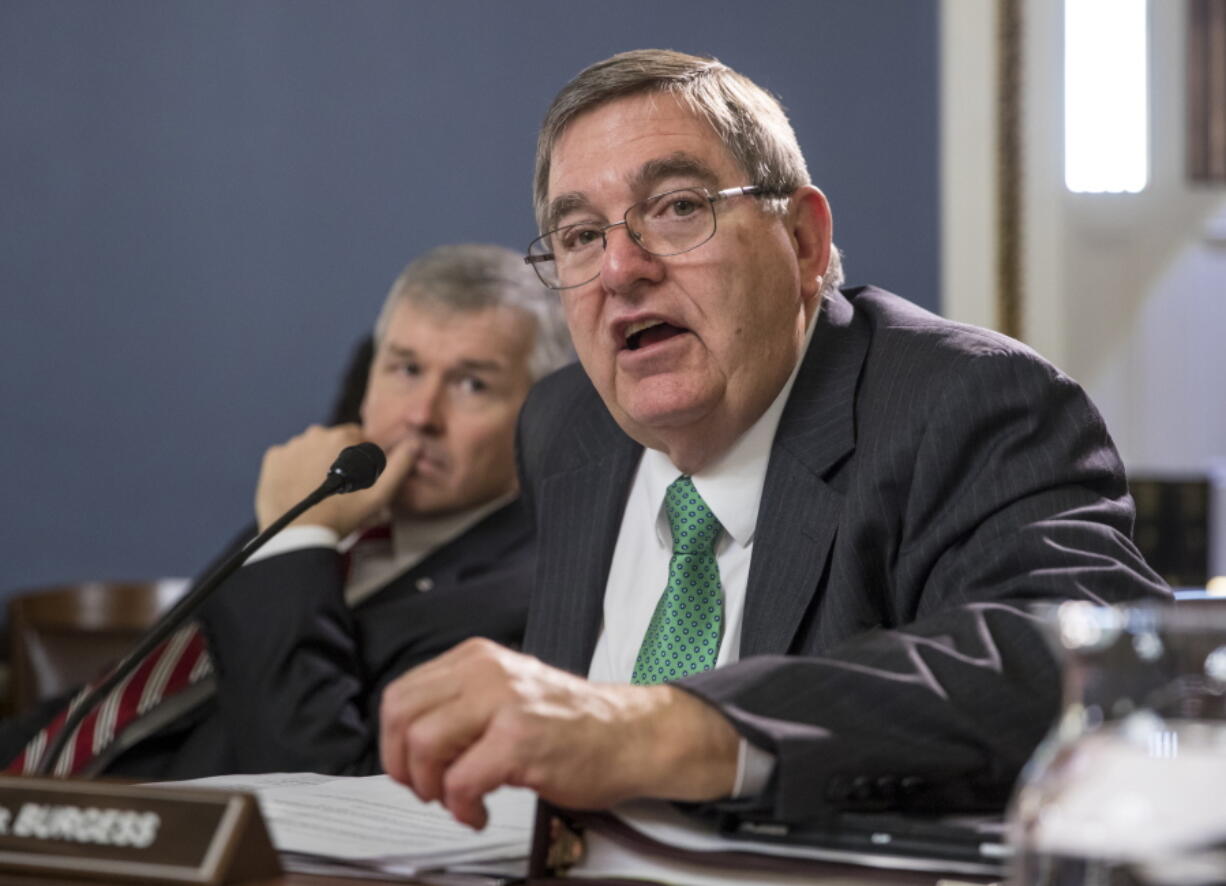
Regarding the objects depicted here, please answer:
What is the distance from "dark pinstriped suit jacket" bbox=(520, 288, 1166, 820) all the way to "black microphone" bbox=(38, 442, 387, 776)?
0.88 ft

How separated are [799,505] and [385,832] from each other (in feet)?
1.92

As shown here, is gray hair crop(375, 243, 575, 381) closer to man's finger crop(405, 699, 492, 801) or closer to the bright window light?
man's finger crop(405, 699, 492, 801)

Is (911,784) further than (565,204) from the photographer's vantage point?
No

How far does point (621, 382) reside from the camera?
1.51 metres

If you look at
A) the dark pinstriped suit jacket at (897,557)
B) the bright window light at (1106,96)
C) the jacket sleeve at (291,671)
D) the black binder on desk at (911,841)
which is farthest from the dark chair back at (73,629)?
the bright window light at (1106,96)

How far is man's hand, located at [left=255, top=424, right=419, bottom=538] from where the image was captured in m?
2.19

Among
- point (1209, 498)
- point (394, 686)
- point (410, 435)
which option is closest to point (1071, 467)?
point (394, 686)

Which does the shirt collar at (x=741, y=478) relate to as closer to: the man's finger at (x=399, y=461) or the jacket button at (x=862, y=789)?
the jacket button at (x=862, y=789)


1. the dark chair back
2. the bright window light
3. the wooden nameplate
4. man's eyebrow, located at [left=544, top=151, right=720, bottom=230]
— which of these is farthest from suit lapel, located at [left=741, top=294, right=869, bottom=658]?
the bright window light

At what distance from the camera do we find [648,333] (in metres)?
1.52

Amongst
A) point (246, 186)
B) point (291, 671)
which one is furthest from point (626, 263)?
point (246, 186)

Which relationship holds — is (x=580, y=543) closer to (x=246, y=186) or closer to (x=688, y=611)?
(x=688, y=611)

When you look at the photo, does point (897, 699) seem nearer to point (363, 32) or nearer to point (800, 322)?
point (800, 322)

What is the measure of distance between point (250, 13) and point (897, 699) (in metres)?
3.02
